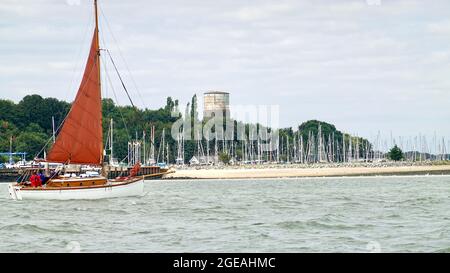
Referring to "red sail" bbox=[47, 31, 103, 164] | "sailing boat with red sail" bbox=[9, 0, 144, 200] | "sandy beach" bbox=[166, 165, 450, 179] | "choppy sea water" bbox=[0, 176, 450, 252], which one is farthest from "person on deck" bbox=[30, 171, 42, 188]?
"sandy beach" bbox=[166, 165, 450, 179]

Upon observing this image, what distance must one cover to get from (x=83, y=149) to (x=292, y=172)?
10013cm

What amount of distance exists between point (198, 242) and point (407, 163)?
162079mm

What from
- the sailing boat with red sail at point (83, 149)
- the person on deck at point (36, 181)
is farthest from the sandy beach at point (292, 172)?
the sailing boat with red sail at point (83, 149)

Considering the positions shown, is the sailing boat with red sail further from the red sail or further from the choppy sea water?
the choppy sea water

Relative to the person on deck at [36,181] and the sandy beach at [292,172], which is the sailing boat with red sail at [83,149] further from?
the sandy beach at [292,172]

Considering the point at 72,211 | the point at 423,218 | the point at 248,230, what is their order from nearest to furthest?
the point at 248,230 < the point at 423,218 < the point at 72,211

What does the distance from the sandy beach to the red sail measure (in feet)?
265

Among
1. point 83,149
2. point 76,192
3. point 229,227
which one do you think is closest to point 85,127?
point 83,149

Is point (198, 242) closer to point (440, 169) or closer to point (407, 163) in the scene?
point (440, 169)

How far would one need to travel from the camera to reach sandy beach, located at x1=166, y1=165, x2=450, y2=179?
150250mm

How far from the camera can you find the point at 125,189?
62.6 meters

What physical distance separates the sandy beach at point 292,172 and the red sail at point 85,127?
3175 inches

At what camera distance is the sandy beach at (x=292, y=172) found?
493ft
